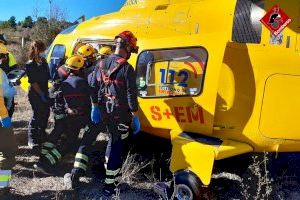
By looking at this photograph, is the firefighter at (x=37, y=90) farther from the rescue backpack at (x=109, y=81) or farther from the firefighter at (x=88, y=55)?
the rescue backpack at (x=109, y=81)

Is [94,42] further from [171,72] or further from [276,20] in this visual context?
[276,20]

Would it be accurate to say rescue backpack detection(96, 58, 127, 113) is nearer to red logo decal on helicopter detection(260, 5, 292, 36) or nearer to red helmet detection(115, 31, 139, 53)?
red helmet detection(115, 31, 139, 53)

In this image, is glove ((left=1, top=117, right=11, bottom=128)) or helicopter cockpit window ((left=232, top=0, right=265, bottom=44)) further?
helicopter cockpit window ((left=232, top=0, right=265, bottom=44))

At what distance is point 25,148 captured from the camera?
23.7ft

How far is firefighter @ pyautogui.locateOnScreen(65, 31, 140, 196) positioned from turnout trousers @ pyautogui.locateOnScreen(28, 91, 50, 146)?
1669 millimetres

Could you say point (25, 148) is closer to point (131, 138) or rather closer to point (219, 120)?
point (131, 138)

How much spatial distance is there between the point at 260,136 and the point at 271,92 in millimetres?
525

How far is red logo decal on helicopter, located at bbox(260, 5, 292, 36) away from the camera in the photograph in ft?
16.1

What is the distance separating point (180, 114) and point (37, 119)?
2.63 metres

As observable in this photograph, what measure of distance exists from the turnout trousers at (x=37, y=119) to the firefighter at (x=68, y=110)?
52 centimetres

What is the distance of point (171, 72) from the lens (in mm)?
5305

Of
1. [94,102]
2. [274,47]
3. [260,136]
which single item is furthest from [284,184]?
[94,102]

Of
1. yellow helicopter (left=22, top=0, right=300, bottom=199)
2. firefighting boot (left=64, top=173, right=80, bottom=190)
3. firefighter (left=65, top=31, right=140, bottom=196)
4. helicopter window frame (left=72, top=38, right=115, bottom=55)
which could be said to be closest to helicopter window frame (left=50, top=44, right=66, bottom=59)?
helicopter window frame (left=72, top=38, right=115, bottom=55)

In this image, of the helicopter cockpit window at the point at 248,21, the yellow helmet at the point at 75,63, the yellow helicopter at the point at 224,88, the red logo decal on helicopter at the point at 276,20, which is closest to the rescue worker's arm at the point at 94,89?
the yellow helmet at the point at 75,63
